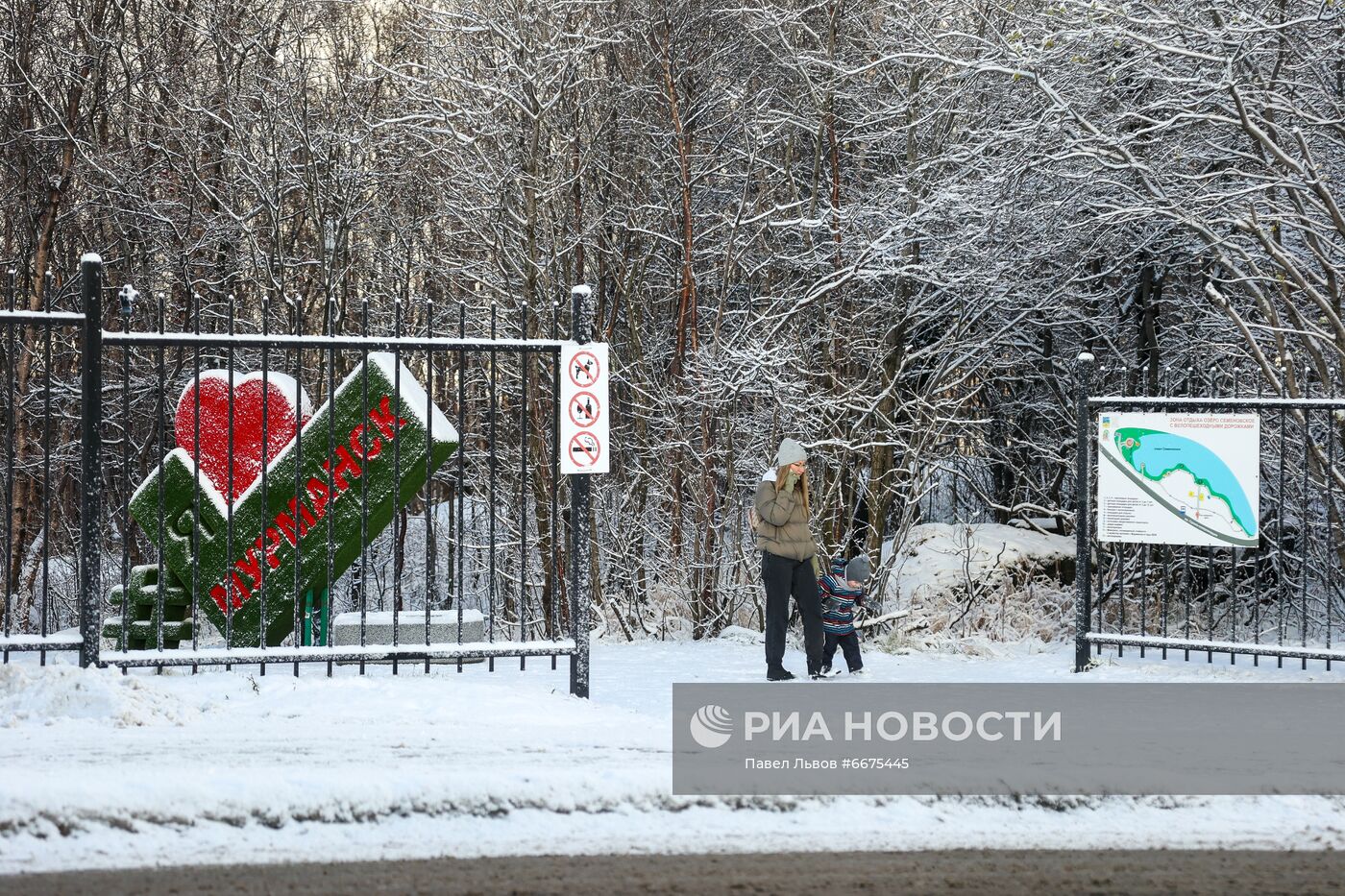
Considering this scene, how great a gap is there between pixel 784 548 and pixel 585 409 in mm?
2182

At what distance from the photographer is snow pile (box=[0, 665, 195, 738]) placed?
21.4ft

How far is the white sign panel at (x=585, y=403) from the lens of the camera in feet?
25.2

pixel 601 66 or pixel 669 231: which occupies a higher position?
pixel 601 66

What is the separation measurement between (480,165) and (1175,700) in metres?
11.9

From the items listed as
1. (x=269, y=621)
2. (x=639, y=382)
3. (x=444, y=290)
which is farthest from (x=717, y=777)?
(x=444, y=290)

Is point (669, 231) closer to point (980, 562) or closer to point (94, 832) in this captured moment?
point (980, 562)

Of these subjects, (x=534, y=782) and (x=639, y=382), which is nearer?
(x=534, y=782)

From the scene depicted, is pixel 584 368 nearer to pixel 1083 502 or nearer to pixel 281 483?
pixel 281 483

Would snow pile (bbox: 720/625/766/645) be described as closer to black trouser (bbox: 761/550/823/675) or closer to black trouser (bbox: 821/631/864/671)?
black trouser (bbox: 821/631/864/671)

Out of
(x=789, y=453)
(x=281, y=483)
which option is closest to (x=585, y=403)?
(x=789, y=453)

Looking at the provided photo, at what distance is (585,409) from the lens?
775 centimetres

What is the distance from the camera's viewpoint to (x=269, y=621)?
949cm

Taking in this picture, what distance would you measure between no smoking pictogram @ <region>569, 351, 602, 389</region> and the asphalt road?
357 cm

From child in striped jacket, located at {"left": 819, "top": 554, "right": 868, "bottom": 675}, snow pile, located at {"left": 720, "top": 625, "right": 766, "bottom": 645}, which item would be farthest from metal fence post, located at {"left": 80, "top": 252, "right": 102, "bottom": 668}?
snow pile, located at {"left": 720, "top": 625, "right": 766, "bottom": 645}
